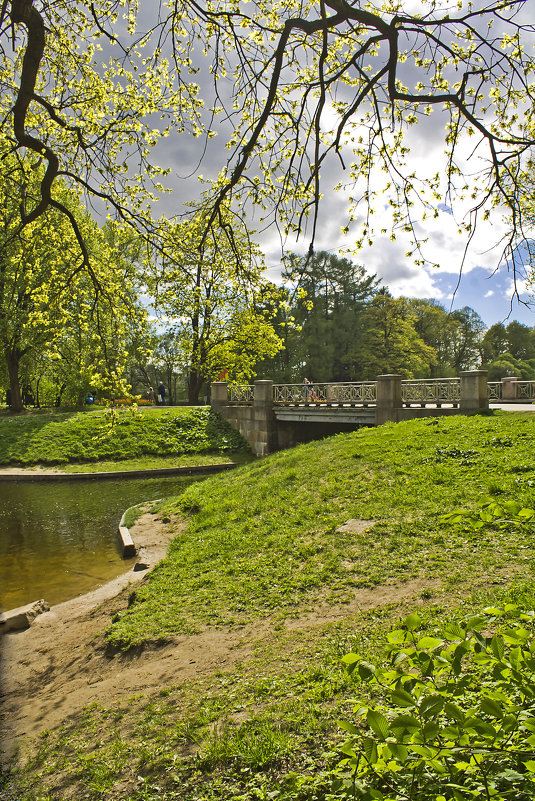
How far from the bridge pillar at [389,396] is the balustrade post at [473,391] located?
8.19ft

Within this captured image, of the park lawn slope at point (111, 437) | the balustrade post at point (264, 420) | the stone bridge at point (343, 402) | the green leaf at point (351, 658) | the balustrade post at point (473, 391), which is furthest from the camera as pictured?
the balustrade post at point (264, 420)

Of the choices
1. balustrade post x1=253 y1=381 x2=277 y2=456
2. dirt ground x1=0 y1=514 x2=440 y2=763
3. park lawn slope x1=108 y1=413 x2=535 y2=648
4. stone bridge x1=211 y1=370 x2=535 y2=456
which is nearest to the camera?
dirt ground x1=0 y1=514 x2=440 y2=763

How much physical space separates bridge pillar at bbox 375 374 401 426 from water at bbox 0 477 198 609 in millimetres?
7950

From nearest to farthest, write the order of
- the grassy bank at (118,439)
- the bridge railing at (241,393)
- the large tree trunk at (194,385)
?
the grassy bank at (118,439), the bridge railing at (241,393), the large tree trunk at (194,385)

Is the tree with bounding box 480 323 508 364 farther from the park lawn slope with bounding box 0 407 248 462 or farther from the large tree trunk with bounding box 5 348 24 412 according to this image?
the large tree trunk with bounding box 5 348 24 412

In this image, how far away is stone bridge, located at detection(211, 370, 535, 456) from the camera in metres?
17.8

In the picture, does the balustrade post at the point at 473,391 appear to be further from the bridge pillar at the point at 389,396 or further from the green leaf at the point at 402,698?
the green leaf at the point at 402,698

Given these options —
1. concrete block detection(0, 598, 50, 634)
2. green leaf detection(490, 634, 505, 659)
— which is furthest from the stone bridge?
green leaf detection(490, 634, 505, 659)

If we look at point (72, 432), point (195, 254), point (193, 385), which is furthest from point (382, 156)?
point (193, 385)

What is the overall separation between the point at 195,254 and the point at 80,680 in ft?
18.6

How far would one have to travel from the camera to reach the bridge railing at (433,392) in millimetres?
18156

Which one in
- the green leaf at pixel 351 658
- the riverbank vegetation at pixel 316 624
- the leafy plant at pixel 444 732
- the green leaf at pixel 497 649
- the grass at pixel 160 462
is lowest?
the grass at pixel 160 462

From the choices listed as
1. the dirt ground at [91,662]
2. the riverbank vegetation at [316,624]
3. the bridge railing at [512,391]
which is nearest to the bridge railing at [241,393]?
the bridge railing at [512,391]

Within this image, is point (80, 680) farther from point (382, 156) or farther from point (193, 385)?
point (193, 385)
